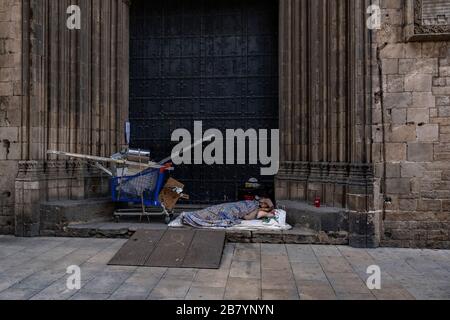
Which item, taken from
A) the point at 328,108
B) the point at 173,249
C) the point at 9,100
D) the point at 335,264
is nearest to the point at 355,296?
the point at 335,264

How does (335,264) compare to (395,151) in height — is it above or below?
below

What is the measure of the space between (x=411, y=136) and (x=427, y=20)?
1.97 m

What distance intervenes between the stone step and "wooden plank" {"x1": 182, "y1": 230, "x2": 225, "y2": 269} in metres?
0.44

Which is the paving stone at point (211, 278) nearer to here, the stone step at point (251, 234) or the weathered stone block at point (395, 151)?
the stone step at point (251, 234)

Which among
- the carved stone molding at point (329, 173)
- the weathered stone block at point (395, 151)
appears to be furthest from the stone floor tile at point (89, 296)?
the weathered stone block at point (395, 151)

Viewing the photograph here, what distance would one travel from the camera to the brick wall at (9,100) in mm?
7180

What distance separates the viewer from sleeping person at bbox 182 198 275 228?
6.95 meters

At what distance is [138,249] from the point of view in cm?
582

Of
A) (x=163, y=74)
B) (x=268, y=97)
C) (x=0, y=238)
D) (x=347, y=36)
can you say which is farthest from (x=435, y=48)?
(x=0, y=238)

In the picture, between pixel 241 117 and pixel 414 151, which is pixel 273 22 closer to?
pixel 241 117

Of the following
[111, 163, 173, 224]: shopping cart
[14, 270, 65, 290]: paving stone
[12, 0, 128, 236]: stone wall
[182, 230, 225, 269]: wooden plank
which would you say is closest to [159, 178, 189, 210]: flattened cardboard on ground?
[111, 163, 173, 224]: shopping cart

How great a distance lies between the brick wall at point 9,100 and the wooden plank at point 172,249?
3.32m

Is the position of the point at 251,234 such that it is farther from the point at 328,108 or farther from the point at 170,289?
the point at 328,108

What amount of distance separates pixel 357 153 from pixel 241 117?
299 centimetres
